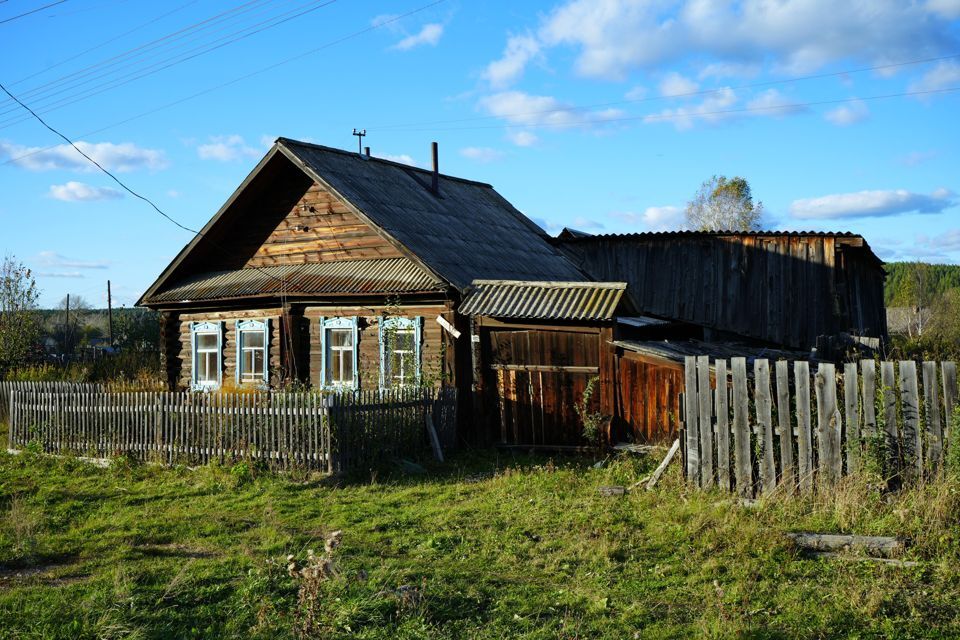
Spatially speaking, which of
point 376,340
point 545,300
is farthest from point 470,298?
point 376,340

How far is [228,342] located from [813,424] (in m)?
14.4

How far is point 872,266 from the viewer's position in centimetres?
2397

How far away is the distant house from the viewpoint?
13766 millimetres

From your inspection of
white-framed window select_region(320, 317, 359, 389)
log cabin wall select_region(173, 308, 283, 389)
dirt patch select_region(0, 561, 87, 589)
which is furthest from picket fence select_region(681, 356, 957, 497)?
log cabin wall select_region(173, 308, 283, 389)

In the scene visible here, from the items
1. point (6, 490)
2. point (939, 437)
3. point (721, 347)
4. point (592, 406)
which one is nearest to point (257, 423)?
point (6, 490)

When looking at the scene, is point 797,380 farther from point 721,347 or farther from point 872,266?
point 872,266

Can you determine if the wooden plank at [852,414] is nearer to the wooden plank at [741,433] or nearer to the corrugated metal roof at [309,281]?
the wooden plank at [741,433]

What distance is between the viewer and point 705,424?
31.7 ft

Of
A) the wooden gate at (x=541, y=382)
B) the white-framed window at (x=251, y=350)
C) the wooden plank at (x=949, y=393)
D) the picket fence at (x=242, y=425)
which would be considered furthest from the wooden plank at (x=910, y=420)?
the white-framed window at (x=251, y=350)

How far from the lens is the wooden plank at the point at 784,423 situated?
9047 millimetres

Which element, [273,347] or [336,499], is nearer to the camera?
[336,499]

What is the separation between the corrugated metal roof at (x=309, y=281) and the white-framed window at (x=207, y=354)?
0.96 meters

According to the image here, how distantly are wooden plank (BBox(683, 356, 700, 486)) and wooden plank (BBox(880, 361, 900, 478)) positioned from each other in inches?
77.9

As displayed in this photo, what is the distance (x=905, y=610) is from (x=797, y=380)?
3258 mm
